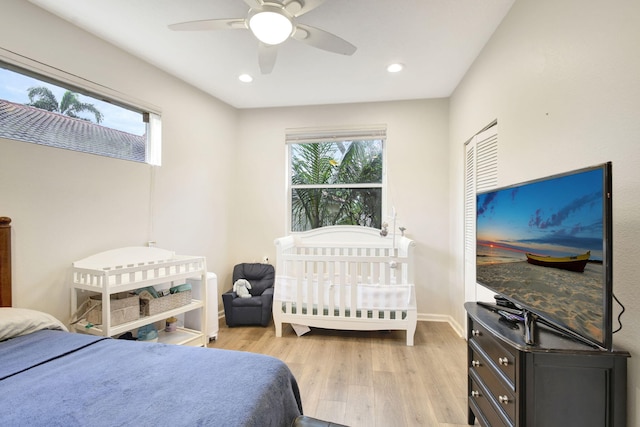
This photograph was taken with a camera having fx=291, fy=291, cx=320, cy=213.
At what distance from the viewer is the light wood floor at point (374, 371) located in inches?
70.5

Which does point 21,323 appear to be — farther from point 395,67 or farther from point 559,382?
point 395,67

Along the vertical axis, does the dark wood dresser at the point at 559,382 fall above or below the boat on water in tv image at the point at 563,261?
below

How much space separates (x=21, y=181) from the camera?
68.5 inches

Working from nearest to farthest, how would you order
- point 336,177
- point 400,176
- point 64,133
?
point 64,133, point 400,176, point 336,177

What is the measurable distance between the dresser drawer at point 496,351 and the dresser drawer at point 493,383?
45mm

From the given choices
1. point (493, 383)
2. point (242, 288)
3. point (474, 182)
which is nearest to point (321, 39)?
point (474, 182)

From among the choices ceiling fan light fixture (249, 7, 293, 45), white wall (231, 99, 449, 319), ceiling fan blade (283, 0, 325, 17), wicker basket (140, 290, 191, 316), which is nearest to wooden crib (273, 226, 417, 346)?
white wall (231, 99, 449, 319)

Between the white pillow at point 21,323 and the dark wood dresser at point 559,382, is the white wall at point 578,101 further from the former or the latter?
the white pillow at point 21,323

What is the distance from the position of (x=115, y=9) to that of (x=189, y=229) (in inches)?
74.3

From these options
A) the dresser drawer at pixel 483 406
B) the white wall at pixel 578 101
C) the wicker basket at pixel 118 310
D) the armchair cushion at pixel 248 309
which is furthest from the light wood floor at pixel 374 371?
the white wall at pixel 578 101

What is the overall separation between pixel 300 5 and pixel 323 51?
94 cm

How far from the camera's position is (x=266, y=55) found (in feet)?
6.15

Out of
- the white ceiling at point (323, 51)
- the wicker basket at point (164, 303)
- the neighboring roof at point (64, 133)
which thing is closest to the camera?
the neighboring roof at point (64, 133)

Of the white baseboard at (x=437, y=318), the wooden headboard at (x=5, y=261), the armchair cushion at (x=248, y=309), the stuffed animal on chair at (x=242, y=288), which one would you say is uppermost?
the wooden headboard at (x=5, y=261)
